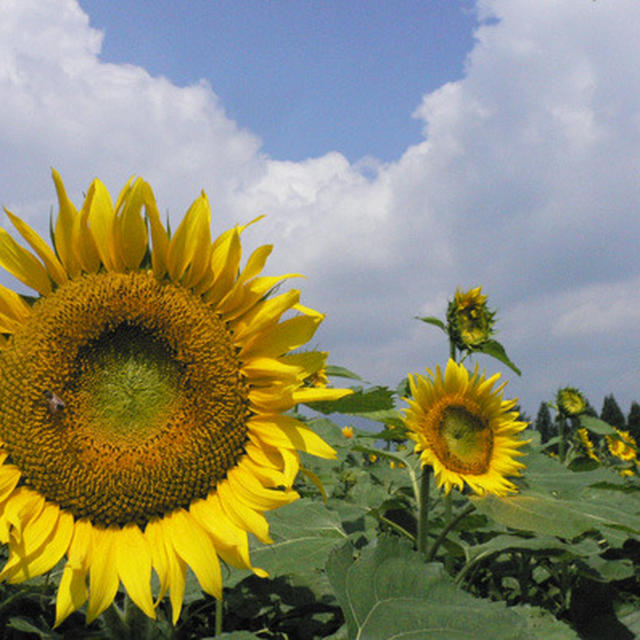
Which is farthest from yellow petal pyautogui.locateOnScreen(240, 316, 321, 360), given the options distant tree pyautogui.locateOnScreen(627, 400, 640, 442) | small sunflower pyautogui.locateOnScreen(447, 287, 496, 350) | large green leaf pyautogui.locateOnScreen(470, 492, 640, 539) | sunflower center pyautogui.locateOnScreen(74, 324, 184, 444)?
distant tree pyautogui.locateOnScreen(627, 400, 640, 442)

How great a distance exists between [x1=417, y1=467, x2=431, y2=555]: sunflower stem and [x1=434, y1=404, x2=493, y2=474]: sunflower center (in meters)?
0.21

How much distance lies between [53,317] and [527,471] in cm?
280

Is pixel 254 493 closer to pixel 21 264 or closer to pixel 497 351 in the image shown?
pixel 21 264

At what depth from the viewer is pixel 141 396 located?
1.93 m

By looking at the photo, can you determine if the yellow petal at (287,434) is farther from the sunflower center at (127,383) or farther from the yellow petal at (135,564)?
the yellow petal at (135,564)

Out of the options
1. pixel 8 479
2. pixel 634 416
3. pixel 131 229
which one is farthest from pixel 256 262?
pixel 634 416

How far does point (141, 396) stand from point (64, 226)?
0.54 metres

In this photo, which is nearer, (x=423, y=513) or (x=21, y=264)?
(x=21, y=264)

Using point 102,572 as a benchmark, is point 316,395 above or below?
above

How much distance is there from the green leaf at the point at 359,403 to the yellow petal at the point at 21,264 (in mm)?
890

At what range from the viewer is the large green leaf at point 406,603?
5.06 feet

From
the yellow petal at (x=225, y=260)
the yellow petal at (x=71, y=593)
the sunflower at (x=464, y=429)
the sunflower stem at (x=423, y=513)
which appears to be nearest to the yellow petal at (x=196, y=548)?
the yellow petal at (x=71, y=593)

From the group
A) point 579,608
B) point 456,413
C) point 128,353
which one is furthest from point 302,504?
point 579,608

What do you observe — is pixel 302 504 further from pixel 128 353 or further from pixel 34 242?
pixel 34 242
